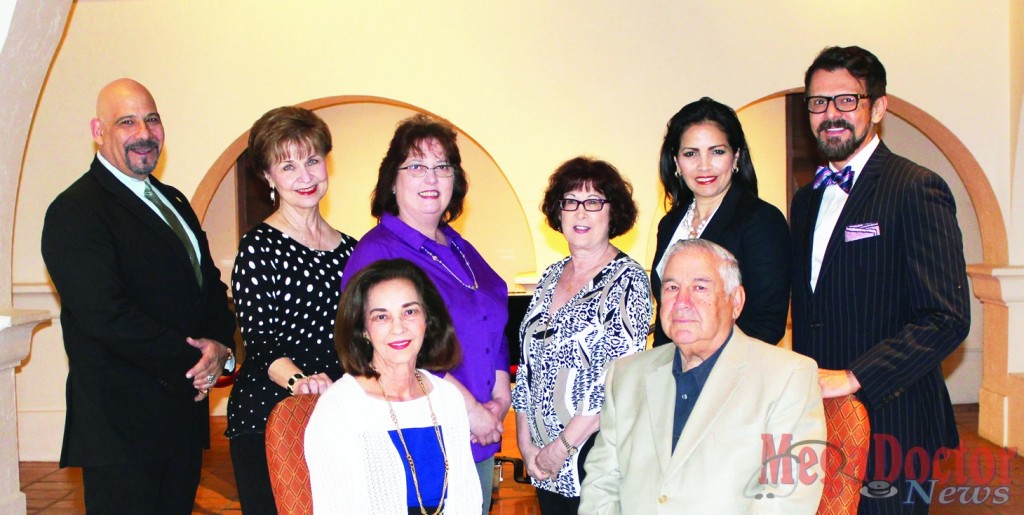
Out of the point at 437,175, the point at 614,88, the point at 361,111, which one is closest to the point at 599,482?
the point at 437,175

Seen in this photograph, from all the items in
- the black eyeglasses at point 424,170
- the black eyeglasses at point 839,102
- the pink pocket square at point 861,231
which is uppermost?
the black eyeglasses at point 839,102

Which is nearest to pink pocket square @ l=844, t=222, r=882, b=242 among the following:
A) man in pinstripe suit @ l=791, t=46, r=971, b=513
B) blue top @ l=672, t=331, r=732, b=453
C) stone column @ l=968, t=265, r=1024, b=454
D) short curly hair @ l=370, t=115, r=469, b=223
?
man in pinstripe suit @ l=791, t=46, r=971, b=513

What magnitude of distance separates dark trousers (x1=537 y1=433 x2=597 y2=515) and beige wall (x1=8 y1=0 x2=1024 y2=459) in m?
3.29

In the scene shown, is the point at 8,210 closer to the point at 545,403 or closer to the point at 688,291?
the point at 545,403

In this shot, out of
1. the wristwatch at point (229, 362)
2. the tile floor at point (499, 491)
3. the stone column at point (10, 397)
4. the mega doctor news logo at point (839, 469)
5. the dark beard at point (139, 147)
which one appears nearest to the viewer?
the mega doctor news logo at point (839, 469)

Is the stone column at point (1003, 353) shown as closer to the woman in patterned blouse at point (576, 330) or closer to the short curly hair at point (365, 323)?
the woman in patterned blouse at point (576, 330)

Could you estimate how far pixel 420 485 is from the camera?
2393 millimetres

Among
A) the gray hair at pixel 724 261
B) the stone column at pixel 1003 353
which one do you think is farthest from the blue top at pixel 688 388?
the stone column at pixel 1003 353

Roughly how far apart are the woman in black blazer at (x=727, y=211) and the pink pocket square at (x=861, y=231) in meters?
0.21

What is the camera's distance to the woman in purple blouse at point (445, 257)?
108 inches

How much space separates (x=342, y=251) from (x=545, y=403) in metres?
0.82

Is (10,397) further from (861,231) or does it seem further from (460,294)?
(861,231)

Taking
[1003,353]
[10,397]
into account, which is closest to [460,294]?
[10,397]

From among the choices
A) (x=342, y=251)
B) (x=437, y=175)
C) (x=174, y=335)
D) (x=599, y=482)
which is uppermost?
(x=437, y=175)
